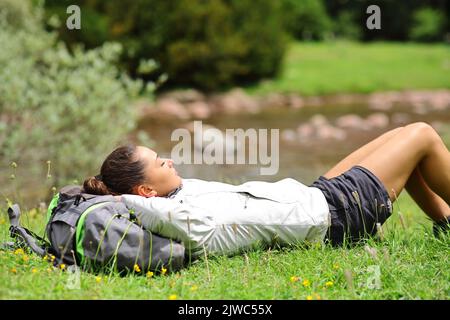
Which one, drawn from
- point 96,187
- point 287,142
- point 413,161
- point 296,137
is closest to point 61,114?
point 96,187

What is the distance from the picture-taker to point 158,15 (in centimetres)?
2008

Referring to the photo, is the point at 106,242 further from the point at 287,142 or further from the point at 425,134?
the point at 287,142

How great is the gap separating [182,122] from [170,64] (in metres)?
3.70

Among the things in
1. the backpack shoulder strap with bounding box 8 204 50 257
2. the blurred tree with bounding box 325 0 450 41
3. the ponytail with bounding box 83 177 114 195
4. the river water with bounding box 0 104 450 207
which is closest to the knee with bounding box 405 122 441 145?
the ponytail with bounding box 83 177 114 195

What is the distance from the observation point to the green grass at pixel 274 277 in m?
3.12

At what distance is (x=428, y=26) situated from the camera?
39.9m

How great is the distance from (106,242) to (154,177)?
581 mm

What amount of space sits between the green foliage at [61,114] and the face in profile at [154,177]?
4.79 metres

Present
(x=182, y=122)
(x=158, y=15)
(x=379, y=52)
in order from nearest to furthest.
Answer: (x=182, y=122) → (x=158, y=15) → (x=379, y=52)

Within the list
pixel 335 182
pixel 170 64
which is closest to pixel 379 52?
pixel 170 64

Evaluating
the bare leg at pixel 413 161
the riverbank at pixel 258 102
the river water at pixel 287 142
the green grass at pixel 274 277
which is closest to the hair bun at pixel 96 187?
the green grass at pixel 274 277

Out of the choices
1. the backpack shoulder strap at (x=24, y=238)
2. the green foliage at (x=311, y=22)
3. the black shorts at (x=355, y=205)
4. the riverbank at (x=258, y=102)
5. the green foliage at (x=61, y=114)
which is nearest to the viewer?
the backpack shoulder strap at (x=24, y=238)

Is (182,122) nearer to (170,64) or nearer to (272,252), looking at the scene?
(170,64)

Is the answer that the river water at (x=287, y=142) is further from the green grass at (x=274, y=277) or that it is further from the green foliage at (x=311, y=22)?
the green foliage at (x=311, y=22)
